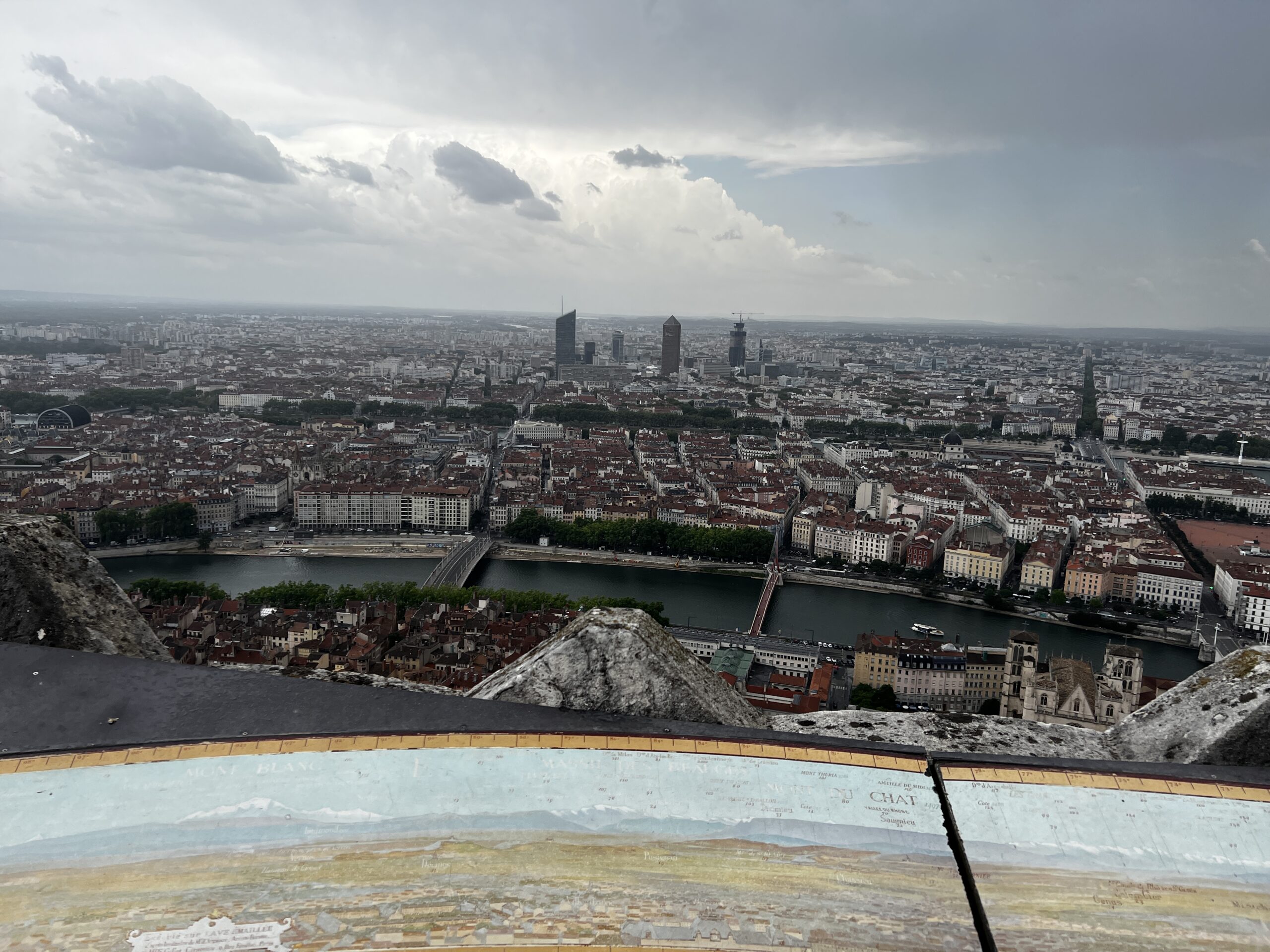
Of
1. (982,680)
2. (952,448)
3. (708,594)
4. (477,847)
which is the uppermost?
(477,847)

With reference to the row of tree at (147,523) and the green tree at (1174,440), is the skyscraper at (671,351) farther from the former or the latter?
the row of tree at (147,523)

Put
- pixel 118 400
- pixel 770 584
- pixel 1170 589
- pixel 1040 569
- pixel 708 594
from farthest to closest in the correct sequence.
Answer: pixel 118 400 < pixel 1040 569 < pixel 770 584 < pixel 708 594 < pixel 1170 589

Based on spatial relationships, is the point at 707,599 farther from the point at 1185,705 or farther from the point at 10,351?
the point at 10,351

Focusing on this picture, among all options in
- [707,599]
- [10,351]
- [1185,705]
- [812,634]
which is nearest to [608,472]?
[707,599]

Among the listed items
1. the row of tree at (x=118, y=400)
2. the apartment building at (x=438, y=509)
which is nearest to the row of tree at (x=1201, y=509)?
the apartment building at (x=438, y=509)

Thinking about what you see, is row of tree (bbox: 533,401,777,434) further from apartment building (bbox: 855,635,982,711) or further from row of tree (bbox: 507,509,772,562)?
apartment building (bbox: 855,635,982,711)

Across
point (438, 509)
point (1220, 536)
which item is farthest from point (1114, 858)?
point (1220, 536)

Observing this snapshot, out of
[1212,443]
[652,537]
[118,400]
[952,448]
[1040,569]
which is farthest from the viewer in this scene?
[118,400]

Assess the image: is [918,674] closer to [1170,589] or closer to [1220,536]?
[1170,589]
